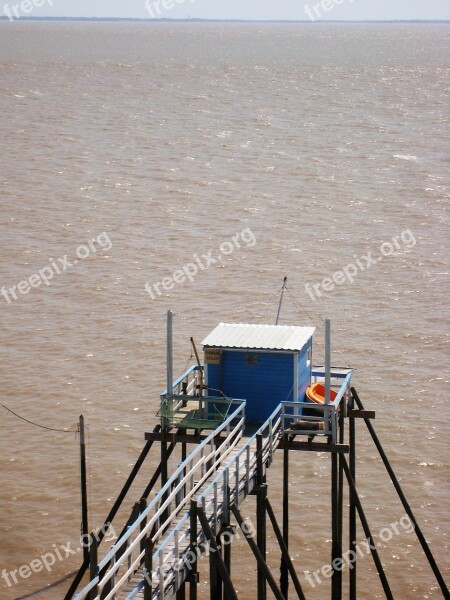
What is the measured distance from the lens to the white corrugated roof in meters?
22.0

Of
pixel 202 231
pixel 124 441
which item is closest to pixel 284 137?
pixel 202 231

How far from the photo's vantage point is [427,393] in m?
33.1

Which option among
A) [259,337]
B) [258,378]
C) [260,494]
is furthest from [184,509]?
[259,337]

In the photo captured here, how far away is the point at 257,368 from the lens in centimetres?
2217

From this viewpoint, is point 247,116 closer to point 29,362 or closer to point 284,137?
point 284,137

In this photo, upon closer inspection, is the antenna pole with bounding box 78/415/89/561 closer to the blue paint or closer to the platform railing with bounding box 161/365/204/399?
the platform railing with bounding box 161/365/204/399

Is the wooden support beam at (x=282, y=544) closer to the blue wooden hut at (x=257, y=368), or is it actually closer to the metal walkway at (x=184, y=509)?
the metal walkway at (x=184, y=509)

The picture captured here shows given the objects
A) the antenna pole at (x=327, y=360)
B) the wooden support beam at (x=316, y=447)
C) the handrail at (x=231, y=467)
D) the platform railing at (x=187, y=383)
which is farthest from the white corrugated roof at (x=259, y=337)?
the wooden support beam at (x=316, y=447)

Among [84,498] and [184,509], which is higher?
[184,509]

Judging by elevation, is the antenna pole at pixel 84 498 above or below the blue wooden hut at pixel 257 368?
below

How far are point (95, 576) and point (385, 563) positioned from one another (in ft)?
31.5

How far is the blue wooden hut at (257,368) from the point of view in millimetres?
22016

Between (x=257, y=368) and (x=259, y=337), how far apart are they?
22.4 inches

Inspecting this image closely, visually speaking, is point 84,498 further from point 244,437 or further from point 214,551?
point 214,551
